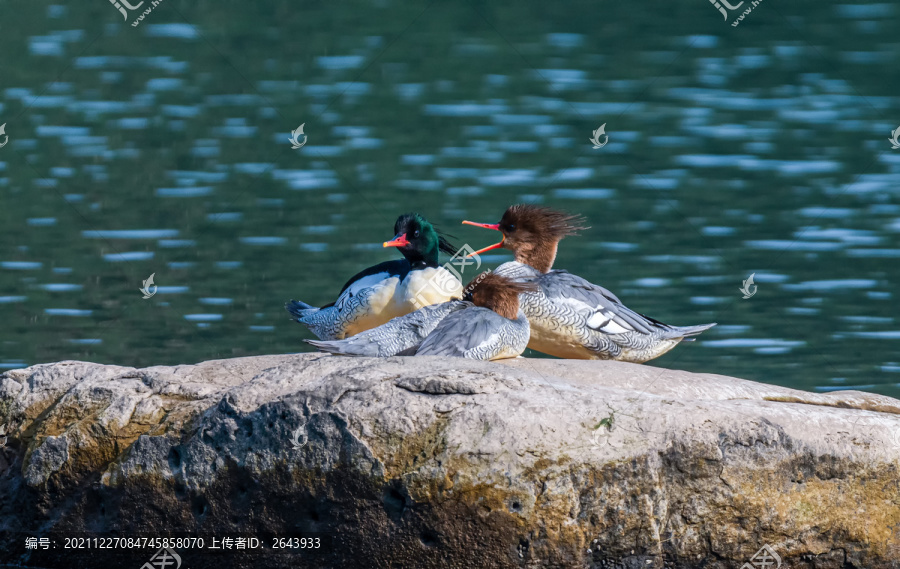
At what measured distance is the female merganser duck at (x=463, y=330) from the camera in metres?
6.49

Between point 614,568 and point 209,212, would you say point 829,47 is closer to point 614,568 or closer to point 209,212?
point 209,212

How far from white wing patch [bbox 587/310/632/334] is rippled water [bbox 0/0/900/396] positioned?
2861 mm

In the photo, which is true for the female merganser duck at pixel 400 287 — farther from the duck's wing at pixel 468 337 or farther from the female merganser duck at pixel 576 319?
the duck's wing at pixel 468 337

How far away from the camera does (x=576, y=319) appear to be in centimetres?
752

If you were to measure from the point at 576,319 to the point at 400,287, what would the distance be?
4.15 ft

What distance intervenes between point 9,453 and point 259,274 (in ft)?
20.4

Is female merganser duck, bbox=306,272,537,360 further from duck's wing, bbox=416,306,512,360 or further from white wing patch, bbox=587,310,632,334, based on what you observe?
white wing patch, bbox=587,310,632,334

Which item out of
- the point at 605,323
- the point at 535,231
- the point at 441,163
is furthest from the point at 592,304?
the point at 441,163

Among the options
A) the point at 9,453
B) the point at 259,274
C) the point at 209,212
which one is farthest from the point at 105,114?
the point at 9,453

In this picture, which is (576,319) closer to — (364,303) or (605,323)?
(605,323)

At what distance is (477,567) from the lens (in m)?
5.23

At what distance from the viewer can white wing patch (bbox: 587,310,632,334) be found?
759 centimetres

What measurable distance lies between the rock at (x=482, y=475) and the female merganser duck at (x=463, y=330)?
683 mm

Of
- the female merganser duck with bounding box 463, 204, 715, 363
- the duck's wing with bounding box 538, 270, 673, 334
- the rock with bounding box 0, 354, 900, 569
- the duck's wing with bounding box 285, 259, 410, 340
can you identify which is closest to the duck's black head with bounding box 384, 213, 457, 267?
the duck's wing with bounding box 285, 259, 410, 340
